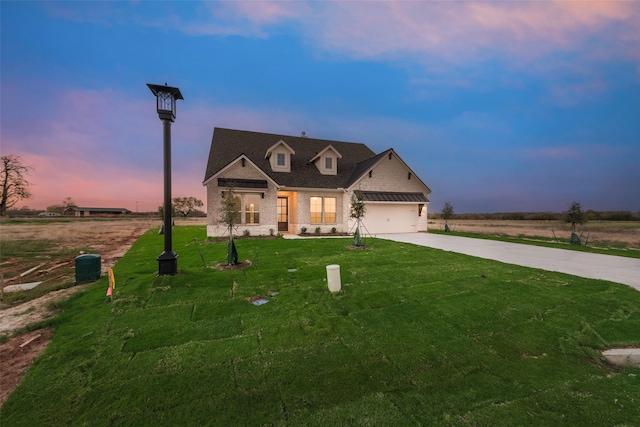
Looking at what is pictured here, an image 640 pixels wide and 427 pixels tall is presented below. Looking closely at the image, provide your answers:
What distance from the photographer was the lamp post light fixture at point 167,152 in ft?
25.4

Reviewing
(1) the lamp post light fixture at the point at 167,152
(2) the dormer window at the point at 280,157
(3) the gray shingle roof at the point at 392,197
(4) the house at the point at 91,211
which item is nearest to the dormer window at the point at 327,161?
(2) the dormer window at the point at 280,157

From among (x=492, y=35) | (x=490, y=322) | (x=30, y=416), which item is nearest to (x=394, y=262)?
A: (x=490, y=322)

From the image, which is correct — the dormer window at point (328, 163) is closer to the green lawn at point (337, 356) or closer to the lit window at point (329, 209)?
the lit window at point (329, 209)

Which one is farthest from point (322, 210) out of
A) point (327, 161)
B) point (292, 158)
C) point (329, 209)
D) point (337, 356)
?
point (337, 356)

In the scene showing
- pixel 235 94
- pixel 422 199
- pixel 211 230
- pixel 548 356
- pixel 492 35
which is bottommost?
pixel 548 356

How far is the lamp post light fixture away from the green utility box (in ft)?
7.57

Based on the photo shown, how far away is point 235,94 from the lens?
42.8 m

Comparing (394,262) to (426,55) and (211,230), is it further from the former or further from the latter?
(426,55)

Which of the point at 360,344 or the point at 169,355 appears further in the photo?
the point at 360,344

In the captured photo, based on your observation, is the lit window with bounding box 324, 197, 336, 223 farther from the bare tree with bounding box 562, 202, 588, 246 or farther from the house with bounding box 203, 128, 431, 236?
the bare tree with bounding box 562, 202, 588, 246

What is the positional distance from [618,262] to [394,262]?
10067 mm

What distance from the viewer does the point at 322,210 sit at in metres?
21.0

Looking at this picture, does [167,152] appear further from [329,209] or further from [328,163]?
[328,163]

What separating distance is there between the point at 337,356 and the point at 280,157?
62.2ft
